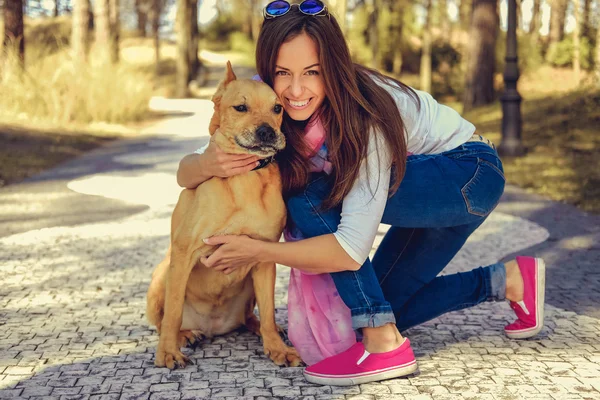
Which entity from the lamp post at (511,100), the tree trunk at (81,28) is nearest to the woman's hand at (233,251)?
the lamp post at (511,100)

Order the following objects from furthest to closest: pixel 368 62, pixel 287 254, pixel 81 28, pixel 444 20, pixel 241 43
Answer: pixel 444 20
pixel 241 43
pixel 368 62
pixel 81 28
pixel 287 254

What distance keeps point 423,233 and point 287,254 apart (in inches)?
30.9

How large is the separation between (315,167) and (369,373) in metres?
0.90

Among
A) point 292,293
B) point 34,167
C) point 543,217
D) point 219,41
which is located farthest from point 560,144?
point 219,41

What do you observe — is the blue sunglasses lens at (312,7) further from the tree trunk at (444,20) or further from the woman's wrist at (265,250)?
the tree trunk at (444,20)

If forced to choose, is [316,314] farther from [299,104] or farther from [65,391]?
[65,391]

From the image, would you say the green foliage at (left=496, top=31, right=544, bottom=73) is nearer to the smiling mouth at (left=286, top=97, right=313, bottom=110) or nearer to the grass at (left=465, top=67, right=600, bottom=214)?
the grass at (left=465, top=67, right=600, bottom=214)

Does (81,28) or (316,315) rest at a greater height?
(81,28)

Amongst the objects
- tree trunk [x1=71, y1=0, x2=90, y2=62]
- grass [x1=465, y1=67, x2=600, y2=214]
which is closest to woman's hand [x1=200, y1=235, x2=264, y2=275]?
grass [x1=465, y1=67, x2=600, y2=214]

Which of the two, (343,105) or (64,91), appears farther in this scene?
(64,91)

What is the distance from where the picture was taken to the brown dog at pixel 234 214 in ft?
10.6

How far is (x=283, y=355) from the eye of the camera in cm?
333

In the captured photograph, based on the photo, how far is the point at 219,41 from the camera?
4503 cm

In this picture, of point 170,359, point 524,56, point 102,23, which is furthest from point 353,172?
point 524,56
